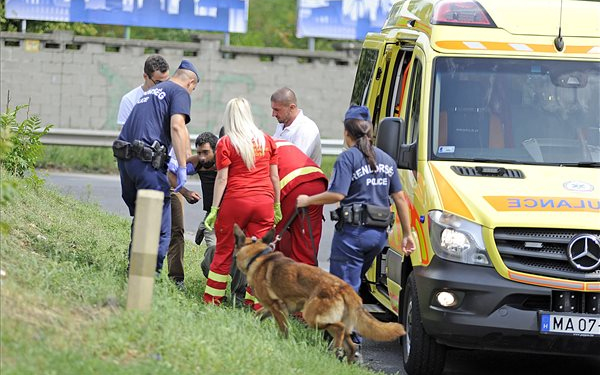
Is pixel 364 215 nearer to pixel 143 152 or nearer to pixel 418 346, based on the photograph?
pixel 418 346

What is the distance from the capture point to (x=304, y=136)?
9680 mm

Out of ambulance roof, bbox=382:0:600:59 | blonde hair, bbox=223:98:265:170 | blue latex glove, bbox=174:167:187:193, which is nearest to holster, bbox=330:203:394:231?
blonde hair, bbox=223:98:265:170

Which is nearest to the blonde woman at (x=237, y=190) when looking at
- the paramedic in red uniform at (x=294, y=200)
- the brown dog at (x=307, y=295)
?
the paramedic in red uniform at (x=294, y=200)

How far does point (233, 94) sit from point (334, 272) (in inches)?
670

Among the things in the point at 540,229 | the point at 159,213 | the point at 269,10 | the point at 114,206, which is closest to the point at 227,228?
the point at 159,213

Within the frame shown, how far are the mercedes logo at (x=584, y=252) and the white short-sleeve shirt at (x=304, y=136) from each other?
8.80 feet

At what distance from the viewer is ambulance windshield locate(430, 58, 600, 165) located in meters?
8.48

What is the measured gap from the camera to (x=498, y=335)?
7.66m

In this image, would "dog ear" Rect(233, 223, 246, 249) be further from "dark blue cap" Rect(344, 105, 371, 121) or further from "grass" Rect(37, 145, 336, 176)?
"grass" Rect(37, 145, 336, 176)

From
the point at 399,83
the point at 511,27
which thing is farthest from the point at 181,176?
the point at 511,27

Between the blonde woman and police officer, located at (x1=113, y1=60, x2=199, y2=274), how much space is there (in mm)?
344

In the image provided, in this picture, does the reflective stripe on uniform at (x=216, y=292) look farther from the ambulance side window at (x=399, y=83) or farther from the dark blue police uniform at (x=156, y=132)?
the ambulance side window at (x=399, y=83)

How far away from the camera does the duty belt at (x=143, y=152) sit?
28.7 ft

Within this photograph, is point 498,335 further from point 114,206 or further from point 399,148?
point 114,206
